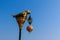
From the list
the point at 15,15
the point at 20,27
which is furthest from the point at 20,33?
the point at 15,15

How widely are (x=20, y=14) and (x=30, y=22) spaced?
1.02 meters

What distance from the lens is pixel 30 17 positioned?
527 inches

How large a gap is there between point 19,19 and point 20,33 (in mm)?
1012

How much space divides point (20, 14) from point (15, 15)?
405mm

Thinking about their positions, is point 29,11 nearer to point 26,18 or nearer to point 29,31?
point 26,18

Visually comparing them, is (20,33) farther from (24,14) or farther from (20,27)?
(24,14)

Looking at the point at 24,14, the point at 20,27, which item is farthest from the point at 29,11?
the point at 20,27

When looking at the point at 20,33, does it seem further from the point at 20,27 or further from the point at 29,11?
the point at 29,11

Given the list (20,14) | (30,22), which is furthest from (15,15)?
(30,22)

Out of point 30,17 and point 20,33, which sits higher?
point 30,17

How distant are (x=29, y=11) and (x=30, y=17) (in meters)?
0.69

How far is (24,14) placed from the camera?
12742mm

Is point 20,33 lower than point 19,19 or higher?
lower

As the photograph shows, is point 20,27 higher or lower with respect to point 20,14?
lower
